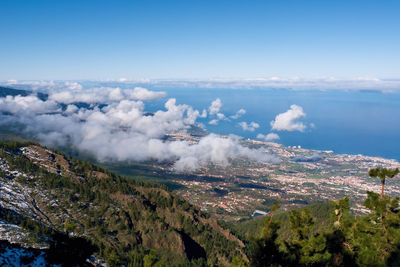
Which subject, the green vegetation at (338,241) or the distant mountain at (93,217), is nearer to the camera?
the green vegetation at (338,241)

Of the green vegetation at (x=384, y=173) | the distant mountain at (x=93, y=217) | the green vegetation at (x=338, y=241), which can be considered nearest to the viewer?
the green vegetation at (x=384, y=173)

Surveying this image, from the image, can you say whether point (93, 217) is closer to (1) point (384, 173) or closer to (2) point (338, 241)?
(2) point (338, 241)

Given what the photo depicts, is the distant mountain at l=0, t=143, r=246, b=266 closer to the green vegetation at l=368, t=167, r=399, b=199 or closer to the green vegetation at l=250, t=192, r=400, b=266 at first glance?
the green vegetation at l=250, t=192, r=400, b=266

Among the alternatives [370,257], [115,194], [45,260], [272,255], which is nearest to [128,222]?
[115,194]

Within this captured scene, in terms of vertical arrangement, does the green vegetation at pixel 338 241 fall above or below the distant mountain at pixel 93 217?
above

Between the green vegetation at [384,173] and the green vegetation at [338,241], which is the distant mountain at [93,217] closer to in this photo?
the green vegetation at [338,241]

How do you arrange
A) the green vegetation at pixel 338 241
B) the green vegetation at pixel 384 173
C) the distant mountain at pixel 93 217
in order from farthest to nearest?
1. the distant mountain at pixel 93 217
2. the green vegetation at pixel 338 241
3. the green vegetation at pixel 384 173

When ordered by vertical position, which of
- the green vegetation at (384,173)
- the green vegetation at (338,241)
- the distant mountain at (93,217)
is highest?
the green vegetation at (384,173)

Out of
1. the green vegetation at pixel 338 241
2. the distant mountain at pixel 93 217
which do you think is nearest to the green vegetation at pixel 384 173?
the green vegetation at pixel 338 241

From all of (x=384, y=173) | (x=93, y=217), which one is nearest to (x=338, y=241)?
(x=384, y=173)
